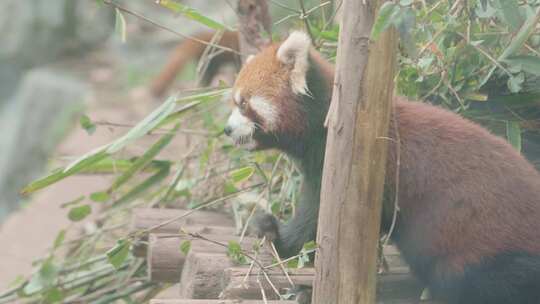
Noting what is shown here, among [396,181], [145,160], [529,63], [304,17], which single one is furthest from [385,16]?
[145,160]

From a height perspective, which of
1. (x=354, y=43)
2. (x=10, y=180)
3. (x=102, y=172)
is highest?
(x=354, y=43)

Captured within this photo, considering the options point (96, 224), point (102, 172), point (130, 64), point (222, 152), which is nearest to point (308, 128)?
point (222, 152)

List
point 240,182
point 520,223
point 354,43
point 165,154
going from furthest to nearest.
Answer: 1. point 165,154
2. point 240,182
3. point 520,223
4. point 354,43

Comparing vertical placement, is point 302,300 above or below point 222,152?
below

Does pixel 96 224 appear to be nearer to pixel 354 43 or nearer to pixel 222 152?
pixel 222 152

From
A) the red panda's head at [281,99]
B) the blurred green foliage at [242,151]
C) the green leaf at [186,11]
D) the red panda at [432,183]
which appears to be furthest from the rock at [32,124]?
the red panda at [432,183]

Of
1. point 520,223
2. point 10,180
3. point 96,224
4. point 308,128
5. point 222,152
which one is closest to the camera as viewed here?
point 520,223

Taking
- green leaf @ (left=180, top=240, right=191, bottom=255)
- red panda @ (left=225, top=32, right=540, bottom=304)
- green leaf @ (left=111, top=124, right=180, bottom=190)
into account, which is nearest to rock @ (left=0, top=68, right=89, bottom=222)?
green leaf @ (left=111, top=124, right=180, bottom=190)

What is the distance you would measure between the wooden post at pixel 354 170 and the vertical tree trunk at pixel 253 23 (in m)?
1.86

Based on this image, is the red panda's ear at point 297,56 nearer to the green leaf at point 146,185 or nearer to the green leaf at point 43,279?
the green leaf at point 146,185

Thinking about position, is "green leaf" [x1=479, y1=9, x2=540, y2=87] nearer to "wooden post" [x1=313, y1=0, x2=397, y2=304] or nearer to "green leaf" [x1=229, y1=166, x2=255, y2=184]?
"wooden post" [x1=313, y1=0, x2=397, y2=304]

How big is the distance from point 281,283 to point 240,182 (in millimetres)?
1322

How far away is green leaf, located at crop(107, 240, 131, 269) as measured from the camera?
365cm

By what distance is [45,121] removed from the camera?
9820 mm
